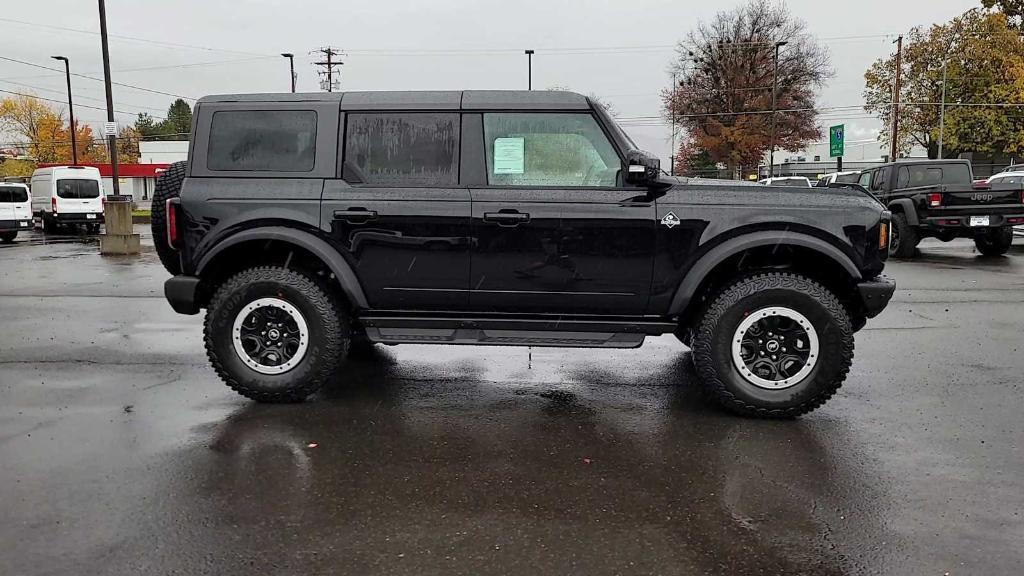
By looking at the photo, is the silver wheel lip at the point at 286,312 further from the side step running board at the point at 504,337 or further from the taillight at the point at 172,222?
the taillight at the point at 172,222

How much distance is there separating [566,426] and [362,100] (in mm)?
2420

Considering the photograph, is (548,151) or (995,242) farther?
(995,242)

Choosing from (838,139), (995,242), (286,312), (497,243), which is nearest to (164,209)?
(286,312)

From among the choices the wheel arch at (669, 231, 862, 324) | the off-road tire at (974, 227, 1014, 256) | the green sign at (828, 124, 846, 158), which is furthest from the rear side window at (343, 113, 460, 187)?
the green sign at (828, 124, 846, 158)

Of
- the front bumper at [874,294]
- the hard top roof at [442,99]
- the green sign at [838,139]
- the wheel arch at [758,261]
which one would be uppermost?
the green sign at [838,139]

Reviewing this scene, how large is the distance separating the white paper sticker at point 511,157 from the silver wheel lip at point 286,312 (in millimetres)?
1573

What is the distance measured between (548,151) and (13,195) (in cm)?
2274

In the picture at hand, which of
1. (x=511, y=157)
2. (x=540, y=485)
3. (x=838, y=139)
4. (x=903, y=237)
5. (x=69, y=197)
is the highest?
(x=838, y=139)

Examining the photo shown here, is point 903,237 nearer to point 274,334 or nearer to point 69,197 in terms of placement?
point 274,334

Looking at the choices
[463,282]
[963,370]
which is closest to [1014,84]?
[963,370]

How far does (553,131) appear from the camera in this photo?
4785 mm

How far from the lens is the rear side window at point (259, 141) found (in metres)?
4.90

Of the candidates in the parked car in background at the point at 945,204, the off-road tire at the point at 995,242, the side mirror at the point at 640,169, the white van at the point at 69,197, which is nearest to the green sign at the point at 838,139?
the parked car in background at the point at 945,204

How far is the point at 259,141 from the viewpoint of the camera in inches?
194
